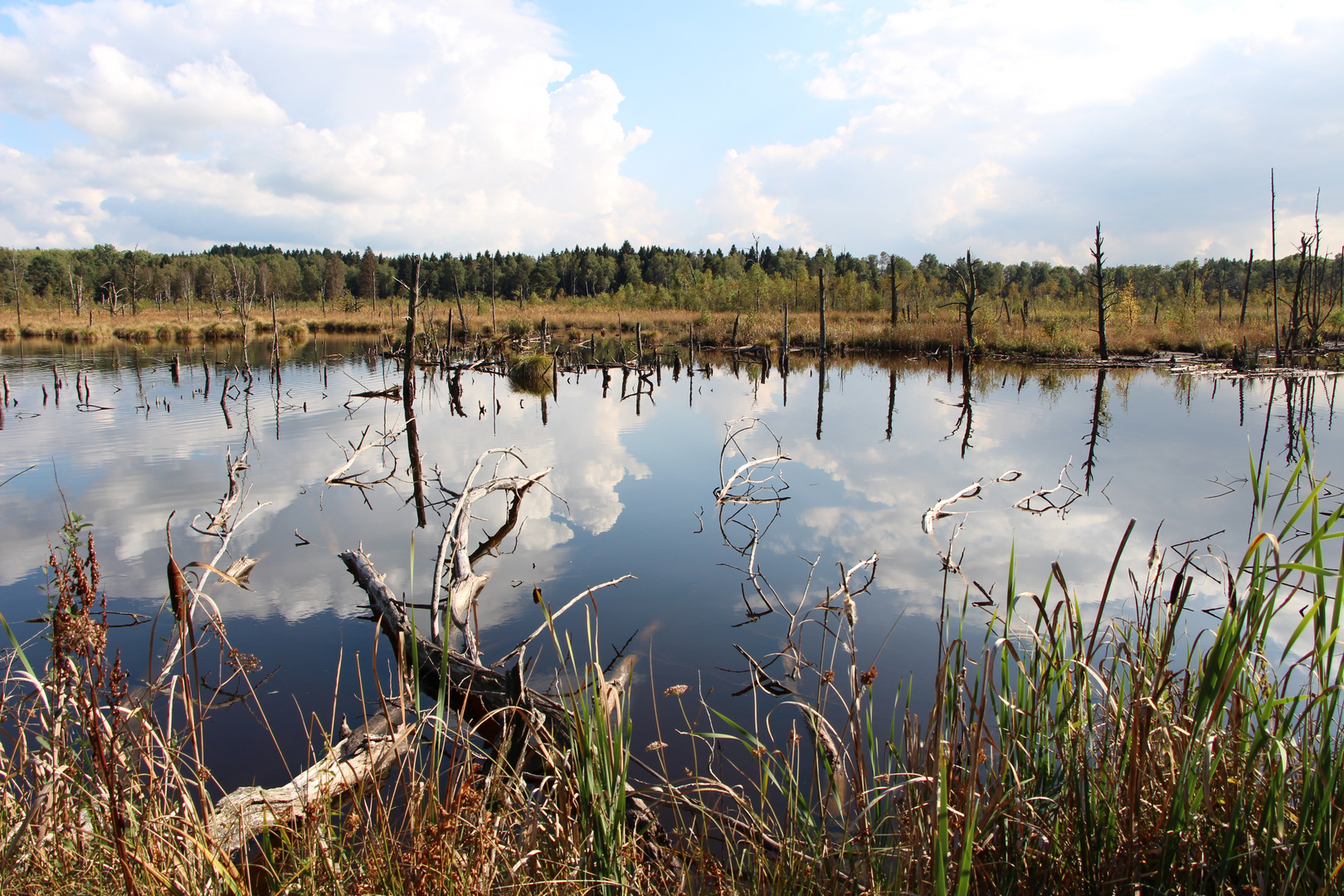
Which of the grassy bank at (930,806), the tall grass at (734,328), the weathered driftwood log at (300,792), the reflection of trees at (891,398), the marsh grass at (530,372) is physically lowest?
the weathered driftwood log at (300,792)

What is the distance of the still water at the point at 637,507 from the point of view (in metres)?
5.54

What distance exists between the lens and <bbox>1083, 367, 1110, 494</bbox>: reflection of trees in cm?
1110

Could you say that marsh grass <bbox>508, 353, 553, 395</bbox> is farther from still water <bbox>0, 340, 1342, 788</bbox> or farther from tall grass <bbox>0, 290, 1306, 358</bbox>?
still water <bbox>0, 340, 1342, 788</bbox>

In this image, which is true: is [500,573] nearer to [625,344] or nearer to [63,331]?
[625,344]

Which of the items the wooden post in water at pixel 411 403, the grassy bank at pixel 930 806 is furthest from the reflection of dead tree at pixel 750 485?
the grassy bank at pixel 930 806

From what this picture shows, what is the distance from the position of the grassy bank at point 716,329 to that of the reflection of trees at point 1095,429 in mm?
10540

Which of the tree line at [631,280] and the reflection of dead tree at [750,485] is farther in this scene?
the tree line at [631,280]

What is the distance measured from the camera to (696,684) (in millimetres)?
4941

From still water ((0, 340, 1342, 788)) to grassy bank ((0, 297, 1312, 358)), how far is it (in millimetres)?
11201

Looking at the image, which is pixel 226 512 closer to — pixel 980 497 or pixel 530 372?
pixel 980 497

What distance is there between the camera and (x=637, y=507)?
9.29 m

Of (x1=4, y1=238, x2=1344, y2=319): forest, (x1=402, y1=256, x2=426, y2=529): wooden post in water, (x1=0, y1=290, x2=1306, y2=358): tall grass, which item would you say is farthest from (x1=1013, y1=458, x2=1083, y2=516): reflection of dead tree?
(x1=4, y1=238, x2=1344, y2=319): forest

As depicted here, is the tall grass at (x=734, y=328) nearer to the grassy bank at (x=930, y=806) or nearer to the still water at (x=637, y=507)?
the still water at (x=637, y=507)

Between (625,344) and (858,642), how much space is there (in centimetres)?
3617
